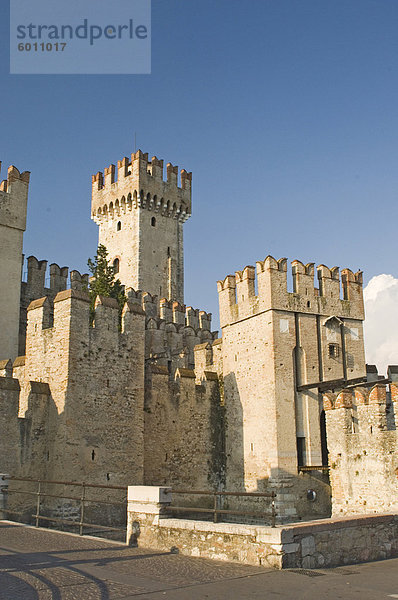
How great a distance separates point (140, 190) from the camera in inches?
1865

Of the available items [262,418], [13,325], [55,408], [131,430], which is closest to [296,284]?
[262,418]

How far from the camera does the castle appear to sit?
19578 millimetres

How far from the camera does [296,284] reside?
24.2 meters

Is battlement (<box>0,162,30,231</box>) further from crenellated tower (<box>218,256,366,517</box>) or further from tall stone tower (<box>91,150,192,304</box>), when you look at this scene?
tall stone tower (<box>91,150,192,304</box>)

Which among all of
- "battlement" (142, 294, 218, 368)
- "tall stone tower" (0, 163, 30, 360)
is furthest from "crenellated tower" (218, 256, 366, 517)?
"tall stone tower" (0, 163, 30, 360)

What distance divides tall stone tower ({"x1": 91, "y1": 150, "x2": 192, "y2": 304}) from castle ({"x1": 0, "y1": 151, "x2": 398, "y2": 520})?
16.3 meters

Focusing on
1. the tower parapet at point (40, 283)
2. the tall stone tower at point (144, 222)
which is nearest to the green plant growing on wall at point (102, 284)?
the tower parapet at point (40, 283)

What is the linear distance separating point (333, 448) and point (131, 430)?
276 inches

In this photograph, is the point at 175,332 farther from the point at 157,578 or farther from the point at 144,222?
the point at 157,578

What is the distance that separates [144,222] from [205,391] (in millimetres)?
24720

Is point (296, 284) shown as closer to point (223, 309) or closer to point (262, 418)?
point (223, 309)

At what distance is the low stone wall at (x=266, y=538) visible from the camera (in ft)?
32.6

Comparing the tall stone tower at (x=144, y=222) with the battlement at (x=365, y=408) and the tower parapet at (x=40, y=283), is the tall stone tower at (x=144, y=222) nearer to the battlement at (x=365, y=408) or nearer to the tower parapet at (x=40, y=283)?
the tower parapet at (x=40, y=283)

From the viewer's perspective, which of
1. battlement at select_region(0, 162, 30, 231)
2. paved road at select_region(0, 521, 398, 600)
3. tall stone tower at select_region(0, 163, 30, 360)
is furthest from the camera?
battlement at select_region(0, 162, 30, 231)
